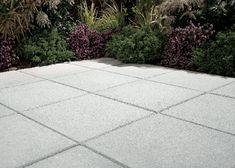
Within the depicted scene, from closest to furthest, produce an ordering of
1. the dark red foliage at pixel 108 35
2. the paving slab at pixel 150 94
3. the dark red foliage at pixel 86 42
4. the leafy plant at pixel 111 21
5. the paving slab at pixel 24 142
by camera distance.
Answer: the paving slab at pixel 24 142
the paving slab at pixel 150 94
the dark red foliage at pixel 86 42
the dark red foliage at pixel 108 35
the leafy plant at pixel 111 21

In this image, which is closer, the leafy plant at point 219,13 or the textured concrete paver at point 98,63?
the leafy plant at point 219,13

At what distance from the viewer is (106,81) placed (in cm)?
592

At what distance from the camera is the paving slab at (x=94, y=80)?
18.4 ft

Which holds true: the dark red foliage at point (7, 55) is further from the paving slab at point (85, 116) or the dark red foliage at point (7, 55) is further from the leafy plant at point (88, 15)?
the paving slab at point (85, 116)

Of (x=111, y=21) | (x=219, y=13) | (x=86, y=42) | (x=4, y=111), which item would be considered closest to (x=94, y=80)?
(x=4, y=111)

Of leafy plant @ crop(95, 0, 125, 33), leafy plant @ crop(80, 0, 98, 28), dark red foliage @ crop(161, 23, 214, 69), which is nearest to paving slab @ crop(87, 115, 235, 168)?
dark red foliage @ crop(161, 23, 214, 69)

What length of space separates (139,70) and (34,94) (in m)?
2.28

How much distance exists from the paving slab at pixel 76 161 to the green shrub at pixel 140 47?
158 inches

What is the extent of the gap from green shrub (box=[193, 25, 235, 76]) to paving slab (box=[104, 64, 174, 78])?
625 millimetres

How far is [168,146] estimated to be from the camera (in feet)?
11.4

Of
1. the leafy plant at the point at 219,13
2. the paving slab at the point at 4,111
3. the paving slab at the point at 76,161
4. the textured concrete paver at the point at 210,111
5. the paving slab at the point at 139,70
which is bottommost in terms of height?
the paving slab at the point at 76,161

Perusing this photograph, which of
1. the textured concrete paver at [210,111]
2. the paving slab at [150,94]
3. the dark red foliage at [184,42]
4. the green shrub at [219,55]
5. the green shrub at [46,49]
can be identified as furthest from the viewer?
the green shrub at [46,49]

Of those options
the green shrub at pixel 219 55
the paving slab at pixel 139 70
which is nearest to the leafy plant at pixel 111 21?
the paving slab at pixel 139 70

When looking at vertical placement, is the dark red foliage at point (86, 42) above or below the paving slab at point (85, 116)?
above
